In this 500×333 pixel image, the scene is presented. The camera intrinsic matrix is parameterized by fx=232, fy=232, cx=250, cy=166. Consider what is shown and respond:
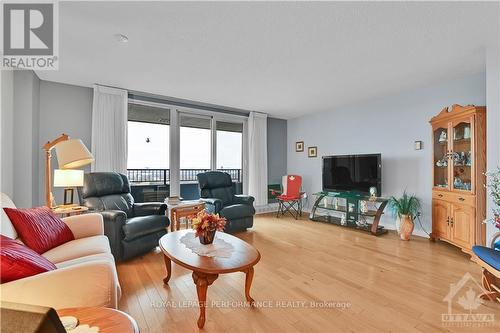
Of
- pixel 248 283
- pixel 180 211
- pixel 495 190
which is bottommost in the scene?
pixel 248 283

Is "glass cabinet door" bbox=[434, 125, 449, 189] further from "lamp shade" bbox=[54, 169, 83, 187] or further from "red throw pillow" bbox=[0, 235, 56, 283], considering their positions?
"lamp shade" bbox=[54, 169, 83, 187]

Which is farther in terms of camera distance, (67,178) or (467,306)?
(67,178)

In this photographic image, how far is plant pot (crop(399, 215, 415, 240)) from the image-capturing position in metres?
3.59

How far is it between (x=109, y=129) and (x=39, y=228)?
2.37 m

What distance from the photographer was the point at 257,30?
2.20m

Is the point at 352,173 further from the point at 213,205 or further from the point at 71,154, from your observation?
the point at 71,154

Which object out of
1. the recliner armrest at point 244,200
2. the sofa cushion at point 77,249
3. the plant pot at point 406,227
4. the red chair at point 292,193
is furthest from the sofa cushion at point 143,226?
the plant pot at point 406,227

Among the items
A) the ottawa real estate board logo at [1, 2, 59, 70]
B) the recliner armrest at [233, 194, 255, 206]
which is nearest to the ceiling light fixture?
the ottawa real estate board logo at [1, 2, 59, 70]

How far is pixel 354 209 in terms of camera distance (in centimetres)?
438

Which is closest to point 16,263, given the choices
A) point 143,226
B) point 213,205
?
point 143,226

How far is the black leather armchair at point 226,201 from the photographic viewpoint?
3.87 metres

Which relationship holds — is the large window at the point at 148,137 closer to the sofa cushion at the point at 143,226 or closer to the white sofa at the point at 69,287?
the sofa cushion at the point at 143,226

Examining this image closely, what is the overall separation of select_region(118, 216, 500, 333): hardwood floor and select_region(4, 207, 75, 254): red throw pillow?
735 millimetres

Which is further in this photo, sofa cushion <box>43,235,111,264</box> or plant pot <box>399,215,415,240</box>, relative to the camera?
plant pot <box>399,215,415,240</box>
